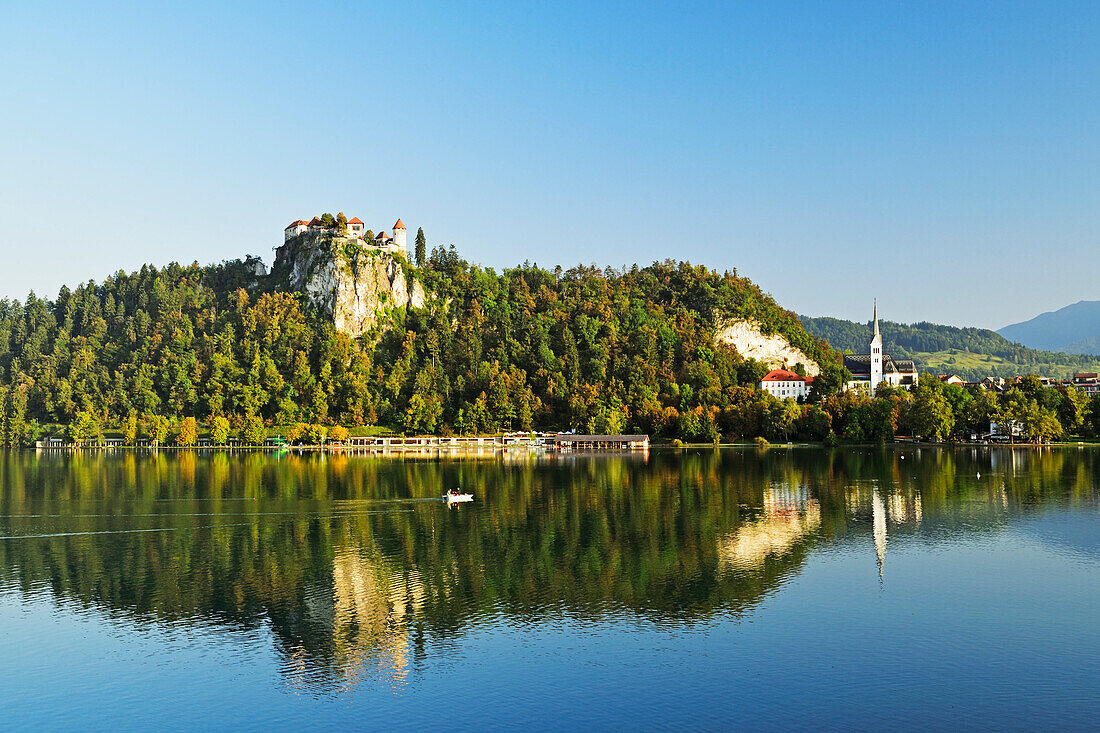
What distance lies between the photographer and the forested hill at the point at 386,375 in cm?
16375

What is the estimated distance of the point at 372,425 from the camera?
168m

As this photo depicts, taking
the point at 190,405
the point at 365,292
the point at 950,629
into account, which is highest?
the point at 365,292

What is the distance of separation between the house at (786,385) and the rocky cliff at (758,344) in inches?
552

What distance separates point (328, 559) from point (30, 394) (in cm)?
16220

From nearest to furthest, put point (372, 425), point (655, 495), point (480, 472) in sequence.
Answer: point (655, 495)
point (480, 472)
point (372, 425)

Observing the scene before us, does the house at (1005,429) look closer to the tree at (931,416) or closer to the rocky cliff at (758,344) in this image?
the tree at (931,416)

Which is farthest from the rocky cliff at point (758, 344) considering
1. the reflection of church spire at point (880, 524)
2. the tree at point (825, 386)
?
the reflection of church spire at point (880, 524)

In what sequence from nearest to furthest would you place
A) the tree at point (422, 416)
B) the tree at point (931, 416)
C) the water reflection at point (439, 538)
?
the water reflection at point (439, 538)
the tree at point (931, 416)
the tree at point (422, 416)

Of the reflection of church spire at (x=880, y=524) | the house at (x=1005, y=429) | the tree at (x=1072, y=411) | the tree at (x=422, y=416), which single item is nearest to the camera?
the reflection of church spire at (x=880, y=524)

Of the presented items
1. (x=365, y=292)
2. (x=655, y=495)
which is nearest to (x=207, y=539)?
(x=655, y=495)

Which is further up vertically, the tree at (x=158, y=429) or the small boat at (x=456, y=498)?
the tree at (x=158, y=429)

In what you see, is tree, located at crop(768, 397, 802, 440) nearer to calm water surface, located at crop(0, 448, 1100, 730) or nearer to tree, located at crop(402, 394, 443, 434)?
tree, located at crop(402, 394, 443, 434)

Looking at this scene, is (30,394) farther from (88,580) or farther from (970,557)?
(970,557)

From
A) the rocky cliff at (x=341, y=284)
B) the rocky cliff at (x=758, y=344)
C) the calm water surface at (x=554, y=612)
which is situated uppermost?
the rocky cliff at (x=341, y=284)
